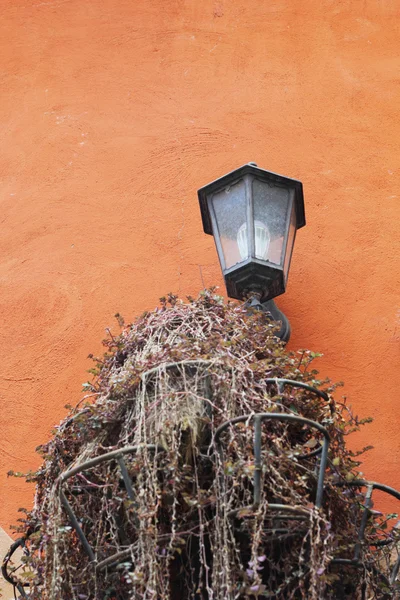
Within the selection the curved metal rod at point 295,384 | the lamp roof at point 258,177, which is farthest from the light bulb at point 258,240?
the curved metal rod at point 295,384

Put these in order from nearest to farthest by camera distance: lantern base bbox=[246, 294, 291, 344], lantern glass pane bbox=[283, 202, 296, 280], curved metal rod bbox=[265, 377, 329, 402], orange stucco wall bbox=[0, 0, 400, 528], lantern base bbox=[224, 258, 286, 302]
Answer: curved metal rod bbox=[265, 377, 329, 402] → lantern base bbox=[224, 258, 286, 302] → lantern glass pane bbox=[283, 202, 296, 280] → lantern base bbox=[246, 294, 291, 344] → orange stucco wall bbox=[0, 0, 400, 528]

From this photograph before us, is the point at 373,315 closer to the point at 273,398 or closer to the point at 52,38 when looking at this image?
the point at 273,398

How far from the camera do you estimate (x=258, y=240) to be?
3381 mm

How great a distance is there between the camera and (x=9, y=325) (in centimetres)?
410

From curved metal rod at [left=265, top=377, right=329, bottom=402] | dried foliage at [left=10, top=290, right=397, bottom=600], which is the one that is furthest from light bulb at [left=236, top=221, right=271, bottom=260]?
curved metal rod at [left=265, top=377, right=329, bottom=402]

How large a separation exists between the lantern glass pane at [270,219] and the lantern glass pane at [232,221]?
0.15ft

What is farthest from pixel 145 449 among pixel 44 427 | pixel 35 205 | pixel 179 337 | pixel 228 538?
pixel 35 205

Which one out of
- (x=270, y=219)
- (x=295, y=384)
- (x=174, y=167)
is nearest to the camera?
(x=295, y=384)

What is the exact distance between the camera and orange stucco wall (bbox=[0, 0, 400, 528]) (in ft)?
12.6

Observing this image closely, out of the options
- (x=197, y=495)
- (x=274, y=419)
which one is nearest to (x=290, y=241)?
(x=274, y=419)

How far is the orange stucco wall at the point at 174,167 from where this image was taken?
12.6ft

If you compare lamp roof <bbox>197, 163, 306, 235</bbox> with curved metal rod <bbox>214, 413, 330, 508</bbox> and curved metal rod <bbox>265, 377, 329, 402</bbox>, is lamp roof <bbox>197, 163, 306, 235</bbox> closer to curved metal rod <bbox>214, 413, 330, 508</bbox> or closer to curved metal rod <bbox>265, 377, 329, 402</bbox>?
curved metal rod <bbox>265, 377, 329, 402</bbox>

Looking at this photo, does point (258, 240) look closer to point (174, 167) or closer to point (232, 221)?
point (232, 221)

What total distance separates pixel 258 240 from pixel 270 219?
118mm
